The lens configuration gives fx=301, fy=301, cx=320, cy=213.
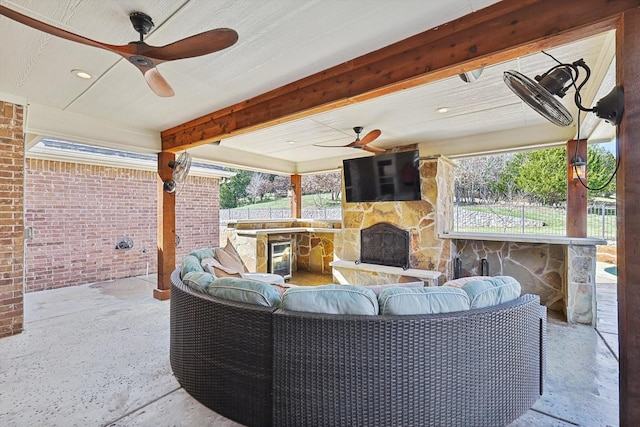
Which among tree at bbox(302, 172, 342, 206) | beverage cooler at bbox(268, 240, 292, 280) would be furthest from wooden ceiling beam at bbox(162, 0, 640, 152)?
tree at bbox(302, 172, 342, 206)

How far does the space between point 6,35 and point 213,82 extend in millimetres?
1358

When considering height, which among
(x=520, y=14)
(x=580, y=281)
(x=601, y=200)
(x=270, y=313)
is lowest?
(x=580, y=281)

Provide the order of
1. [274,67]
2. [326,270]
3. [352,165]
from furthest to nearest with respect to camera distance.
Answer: [326,270], [352,165], [274,67]

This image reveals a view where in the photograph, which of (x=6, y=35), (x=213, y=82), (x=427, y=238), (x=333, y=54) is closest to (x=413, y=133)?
(x=427, y=238)

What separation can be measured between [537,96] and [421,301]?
1.34 m

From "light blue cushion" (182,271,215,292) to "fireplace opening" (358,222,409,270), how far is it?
3.35 m

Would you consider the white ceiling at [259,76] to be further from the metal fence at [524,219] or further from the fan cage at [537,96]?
the metal fence at [524,219]

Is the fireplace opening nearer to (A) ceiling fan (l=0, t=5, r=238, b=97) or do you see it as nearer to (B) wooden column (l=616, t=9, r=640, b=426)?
(B) wooden column (l=616, t=9, r=640, b=426)

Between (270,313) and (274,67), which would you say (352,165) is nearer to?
(274,67)

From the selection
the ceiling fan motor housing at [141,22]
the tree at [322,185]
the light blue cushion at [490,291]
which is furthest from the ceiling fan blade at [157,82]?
the tree at [322,185]

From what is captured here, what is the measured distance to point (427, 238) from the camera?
471 cm

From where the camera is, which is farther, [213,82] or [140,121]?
[140,121]

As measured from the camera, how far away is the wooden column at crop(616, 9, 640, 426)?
138 cm

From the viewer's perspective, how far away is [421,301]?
1.66m
